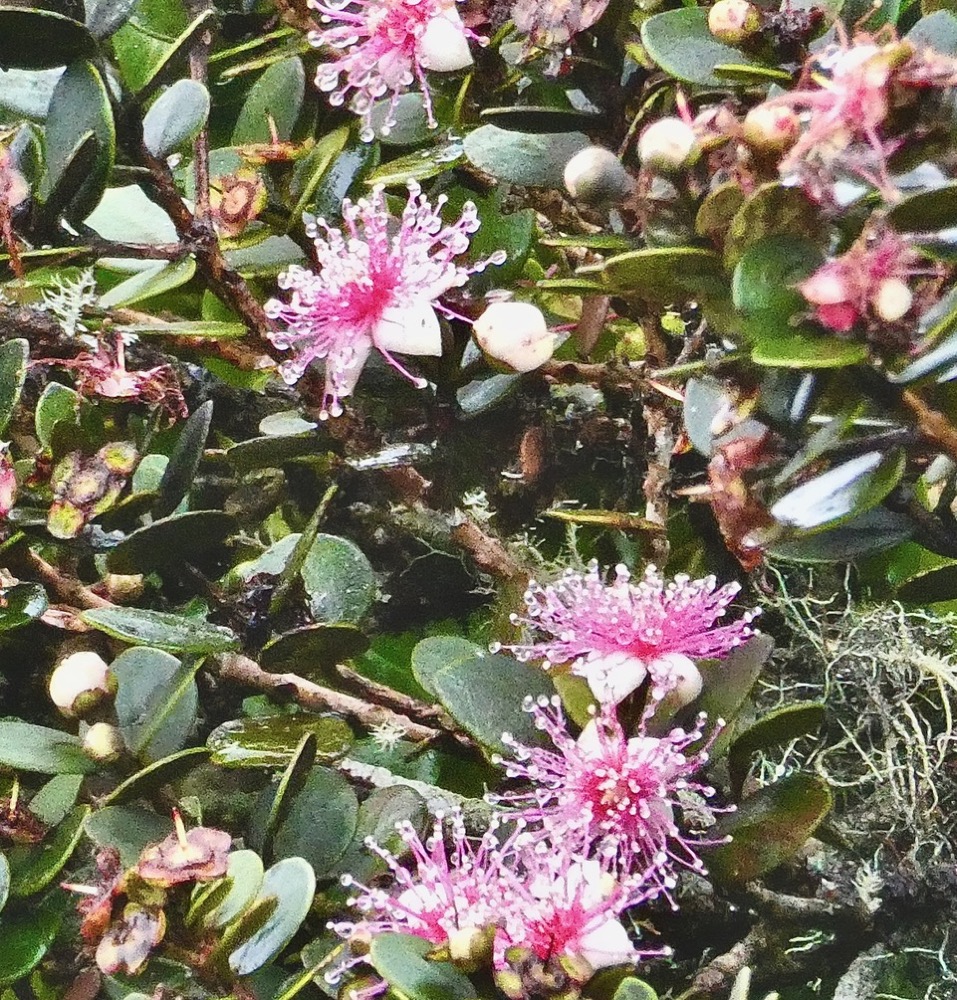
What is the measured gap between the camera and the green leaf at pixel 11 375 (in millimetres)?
841

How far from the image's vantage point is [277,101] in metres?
0.94

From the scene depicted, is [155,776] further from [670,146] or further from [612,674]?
[670,146]

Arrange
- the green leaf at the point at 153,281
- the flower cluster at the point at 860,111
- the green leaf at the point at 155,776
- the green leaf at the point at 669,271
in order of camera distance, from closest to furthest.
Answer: the flower cluster at the point at 860,111, the green leaf at the point at 669,271, the green leaf at the point at 155,776, the green leaf at the point at 153,281

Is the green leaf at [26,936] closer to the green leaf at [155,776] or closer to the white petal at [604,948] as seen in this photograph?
the green leaf at [155,776]

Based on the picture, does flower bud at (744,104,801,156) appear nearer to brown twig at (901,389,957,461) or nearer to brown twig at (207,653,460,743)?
brown twig at (901,389,957,461)

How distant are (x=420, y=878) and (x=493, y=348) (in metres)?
0.39

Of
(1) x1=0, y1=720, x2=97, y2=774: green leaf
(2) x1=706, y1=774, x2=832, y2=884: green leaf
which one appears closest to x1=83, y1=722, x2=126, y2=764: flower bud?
(1) x1=0, y1=720, x2=97, y2=774: green leaf

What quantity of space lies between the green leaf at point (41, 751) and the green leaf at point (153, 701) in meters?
0.04

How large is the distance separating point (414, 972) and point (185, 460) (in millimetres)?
420

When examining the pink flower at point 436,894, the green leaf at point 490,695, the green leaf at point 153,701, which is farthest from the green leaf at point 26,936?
the green leaf at point 490,695

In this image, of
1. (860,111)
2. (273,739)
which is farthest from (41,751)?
(860,111)

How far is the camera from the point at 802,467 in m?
0.66

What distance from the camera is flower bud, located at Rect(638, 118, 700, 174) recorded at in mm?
697

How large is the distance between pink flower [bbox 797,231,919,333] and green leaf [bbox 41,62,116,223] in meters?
0.53
